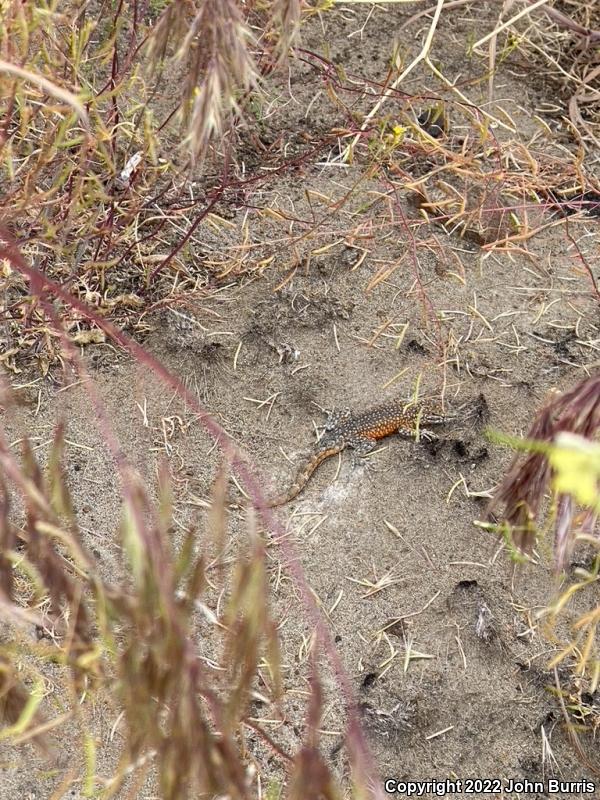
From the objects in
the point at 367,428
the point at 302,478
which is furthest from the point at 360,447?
the point at 302,478

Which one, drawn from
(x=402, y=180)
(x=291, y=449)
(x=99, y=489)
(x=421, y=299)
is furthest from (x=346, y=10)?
(x=99, y=489)

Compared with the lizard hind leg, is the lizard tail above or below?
below

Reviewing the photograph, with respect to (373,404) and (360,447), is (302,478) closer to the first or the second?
(360,447)

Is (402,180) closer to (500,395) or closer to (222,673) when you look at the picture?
(500,395)

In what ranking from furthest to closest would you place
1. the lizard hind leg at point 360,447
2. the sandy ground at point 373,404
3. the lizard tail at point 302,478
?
the lizard hind leg at point 360,447, the lizard tail at point 302,478, the sandy ground at point 373,404

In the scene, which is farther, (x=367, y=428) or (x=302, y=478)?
(x=367, y=428)

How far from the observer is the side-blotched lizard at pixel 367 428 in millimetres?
3225

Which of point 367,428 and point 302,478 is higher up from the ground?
point 367,428

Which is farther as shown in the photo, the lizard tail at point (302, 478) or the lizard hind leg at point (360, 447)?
the lizard hind leg at point (360, 447)

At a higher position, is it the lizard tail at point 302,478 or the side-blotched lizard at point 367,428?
the side-blotched lizard at point 367,428

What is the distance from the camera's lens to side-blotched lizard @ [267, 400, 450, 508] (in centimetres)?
322

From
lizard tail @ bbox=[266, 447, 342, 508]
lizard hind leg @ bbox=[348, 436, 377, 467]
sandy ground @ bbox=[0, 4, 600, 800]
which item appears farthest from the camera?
lizard hind leg @ bbox=[348, 436, 377, 467]

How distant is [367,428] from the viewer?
10.9ft

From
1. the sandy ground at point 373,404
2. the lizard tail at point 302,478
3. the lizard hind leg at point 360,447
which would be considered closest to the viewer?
the sandy ground at point 373,404
